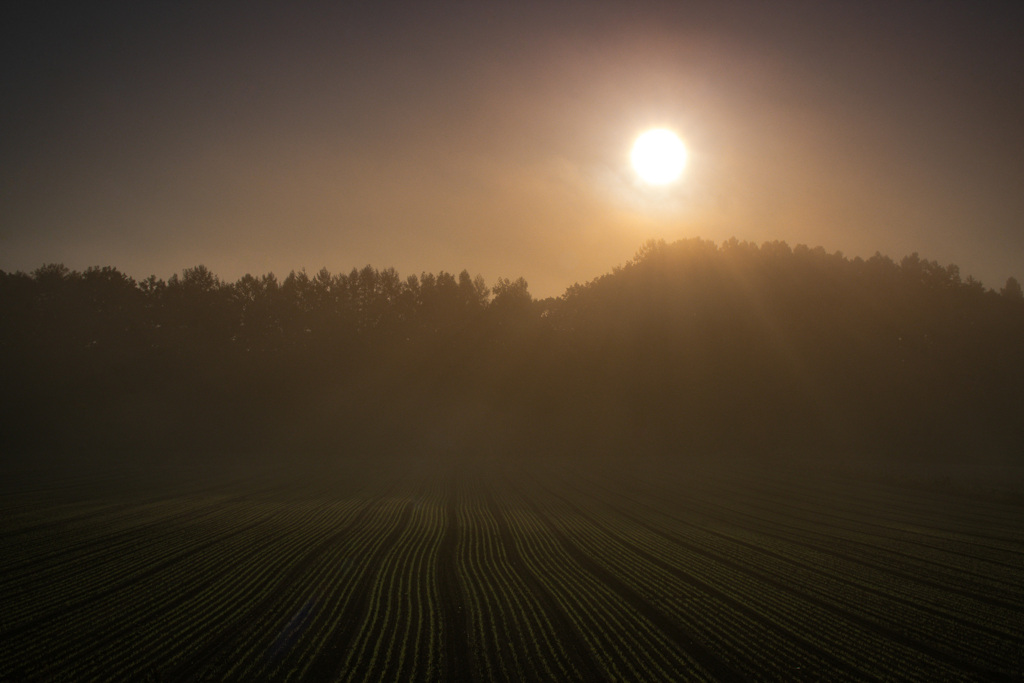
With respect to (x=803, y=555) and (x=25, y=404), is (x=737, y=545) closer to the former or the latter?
(x=803, y=555)

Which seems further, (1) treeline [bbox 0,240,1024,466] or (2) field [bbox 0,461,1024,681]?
(1) treeline [bbox 0,240,1024,466]

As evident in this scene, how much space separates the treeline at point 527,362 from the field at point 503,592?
1394 inches

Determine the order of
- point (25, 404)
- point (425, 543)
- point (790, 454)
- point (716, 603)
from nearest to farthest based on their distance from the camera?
1. point (716, 603)
2. point (425, 543)
3. point (790, 454)
4. point (25, 404)

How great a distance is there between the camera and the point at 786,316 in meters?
62.7

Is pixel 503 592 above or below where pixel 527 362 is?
below

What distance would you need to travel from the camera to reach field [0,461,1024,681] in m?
7.69

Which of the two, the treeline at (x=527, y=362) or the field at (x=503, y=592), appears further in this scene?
the treeline at (x=527, y=362)

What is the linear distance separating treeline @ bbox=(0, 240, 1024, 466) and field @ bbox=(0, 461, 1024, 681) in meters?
35.4

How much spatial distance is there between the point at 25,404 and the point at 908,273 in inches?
4036

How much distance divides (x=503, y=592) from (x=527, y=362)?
173 feet

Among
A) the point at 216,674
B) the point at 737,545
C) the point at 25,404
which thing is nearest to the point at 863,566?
the point at 737,545

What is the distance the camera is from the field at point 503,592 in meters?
7.69

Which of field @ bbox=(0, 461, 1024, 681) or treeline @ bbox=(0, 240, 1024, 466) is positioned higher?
treeline @ bbox=(0, 240, 1024, 466)

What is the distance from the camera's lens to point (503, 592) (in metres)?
11.0
